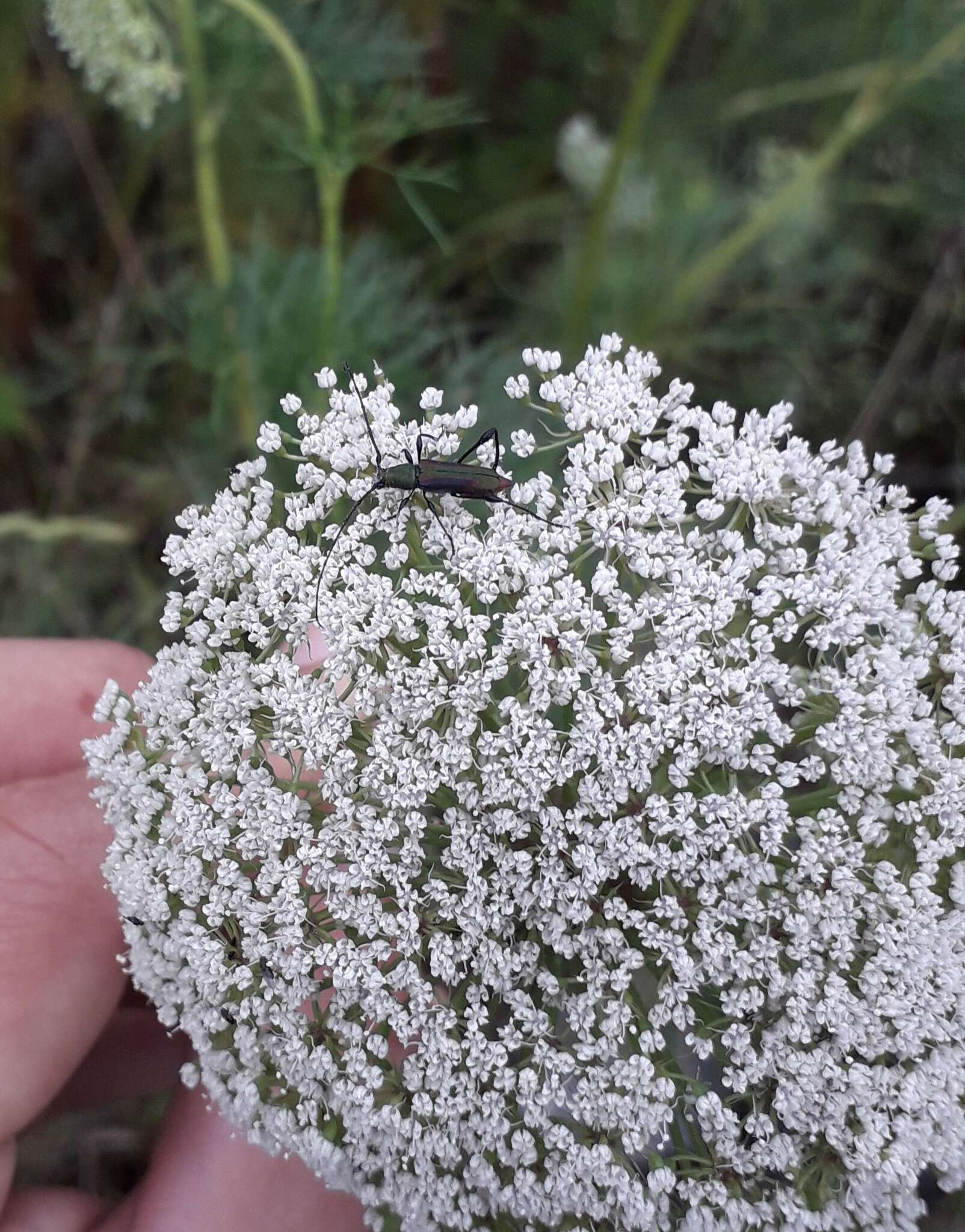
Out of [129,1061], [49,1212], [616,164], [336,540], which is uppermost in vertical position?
[616,164]

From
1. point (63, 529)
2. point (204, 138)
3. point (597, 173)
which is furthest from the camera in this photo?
point (597, 173)

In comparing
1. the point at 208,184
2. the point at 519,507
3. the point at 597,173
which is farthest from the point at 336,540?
the point at 597,173

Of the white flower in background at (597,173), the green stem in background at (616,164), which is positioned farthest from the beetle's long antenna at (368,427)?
the white flower in background at (597,173)

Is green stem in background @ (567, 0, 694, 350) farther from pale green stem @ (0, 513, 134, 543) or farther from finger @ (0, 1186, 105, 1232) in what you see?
finger @ (0, 1186, 105, 1232)

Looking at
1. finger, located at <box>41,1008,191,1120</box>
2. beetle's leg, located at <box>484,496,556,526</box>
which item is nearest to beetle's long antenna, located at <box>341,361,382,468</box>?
beetle's leg, located at <box>484,496,556,526</box>

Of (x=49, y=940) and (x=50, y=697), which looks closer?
(x=49, y=940)

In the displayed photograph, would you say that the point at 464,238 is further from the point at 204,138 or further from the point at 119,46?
the point at 119,46

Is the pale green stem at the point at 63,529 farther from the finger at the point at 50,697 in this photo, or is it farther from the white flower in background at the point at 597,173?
the white flower in background at the point at 597,173
